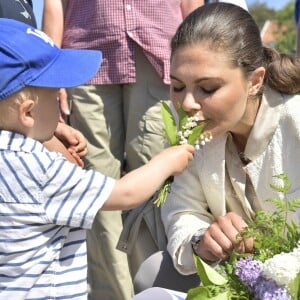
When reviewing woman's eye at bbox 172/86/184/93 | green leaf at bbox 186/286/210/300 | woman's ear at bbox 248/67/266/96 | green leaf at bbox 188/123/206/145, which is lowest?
green leaf at bbox 186/286/210/300

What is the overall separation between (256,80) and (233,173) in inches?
15.5

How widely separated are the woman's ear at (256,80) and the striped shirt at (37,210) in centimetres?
76

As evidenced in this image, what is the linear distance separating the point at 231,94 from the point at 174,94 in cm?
22

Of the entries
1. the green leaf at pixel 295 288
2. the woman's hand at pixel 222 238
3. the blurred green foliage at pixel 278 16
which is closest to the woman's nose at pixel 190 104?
the woman's hand at pixel 222 238

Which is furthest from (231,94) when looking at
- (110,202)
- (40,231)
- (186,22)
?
(40,231)

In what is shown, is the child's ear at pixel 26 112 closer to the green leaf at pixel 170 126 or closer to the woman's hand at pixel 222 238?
the green leaf at pixel 170 126

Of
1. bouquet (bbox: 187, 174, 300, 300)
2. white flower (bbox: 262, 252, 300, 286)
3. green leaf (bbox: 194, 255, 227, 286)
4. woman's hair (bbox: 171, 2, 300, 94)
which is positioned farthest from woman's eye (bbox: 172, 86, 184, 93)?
white flower (bbox: 262, 252, 300, 286)

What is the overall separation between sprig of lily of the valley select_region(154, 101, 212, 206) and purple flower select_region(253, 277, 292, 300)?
59 centimetres

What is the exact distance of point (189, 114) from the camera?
2494 millimetres

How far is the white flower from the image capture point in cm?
190

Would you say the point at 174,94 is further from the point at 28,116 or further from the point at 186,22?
the point at 28,116

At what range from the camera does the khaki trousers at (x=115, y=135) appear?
11.7ft

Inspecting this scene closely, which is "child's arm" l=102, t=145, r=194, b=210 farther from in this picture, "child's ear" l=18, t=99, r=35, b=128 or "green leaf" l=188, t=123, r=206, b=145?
"child's ear" l=18, t=99, r=35, b=128

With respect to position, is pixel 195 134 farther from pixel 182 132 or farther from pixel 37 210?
pixel 37 210
